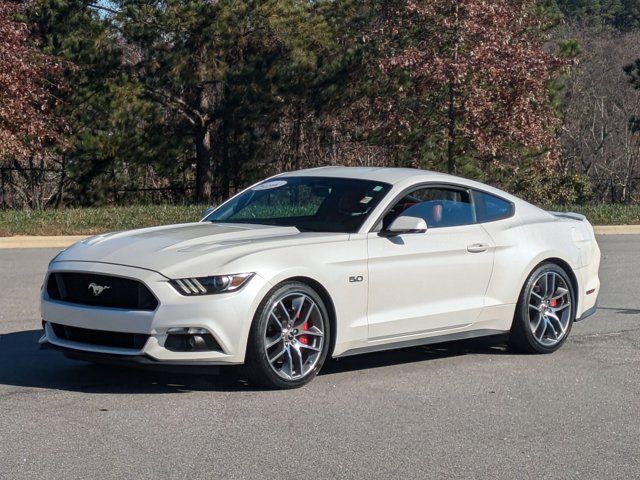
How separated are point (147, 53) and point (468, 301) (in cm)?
2337

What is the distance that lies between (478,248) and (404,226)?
0.88 m

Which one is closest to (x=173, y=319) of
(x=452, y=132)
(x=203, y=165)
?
(x=452, y=132)

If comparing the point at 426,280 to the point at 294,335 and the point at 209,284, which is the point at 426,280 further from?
the point at 209,284

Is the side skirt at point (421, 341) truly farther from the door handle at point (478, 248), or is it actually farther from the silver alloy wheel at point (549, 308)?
the door handle at point (478, 248)

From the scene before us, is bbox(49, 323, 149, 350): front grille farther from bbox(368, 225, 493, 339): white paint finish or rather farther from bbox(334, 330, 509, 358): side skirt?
bbox(368, 225, 493, 339): white paint finish

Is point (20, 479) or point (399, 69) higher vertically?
point (399, 69)

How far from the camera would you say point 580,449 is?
632 cm

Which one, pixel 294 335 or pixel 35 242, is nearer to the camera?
pixel 294 335

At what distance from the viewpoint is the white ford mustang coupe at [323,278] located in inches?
283

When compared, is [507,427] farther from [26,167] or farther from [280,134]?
[26,167]

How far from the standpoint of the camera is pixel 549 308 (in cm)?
923

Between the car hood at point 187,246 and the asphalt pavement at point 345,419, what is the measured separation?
0.86 m

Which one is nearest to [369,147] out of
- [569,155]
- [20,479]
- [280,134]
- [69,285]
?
[280,134]

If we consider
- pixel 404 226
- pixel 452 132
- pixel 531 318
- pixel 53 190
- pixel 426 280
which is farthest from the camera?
pixel 53 190
